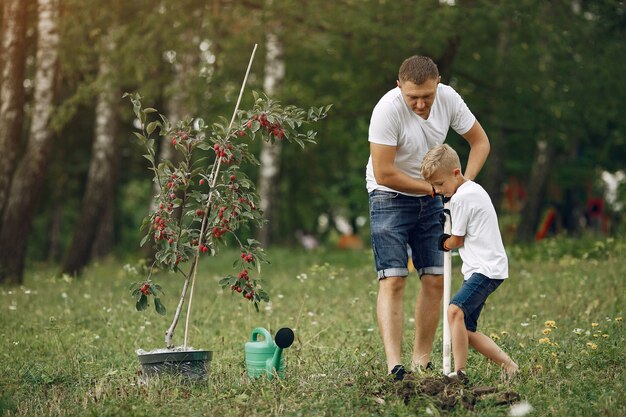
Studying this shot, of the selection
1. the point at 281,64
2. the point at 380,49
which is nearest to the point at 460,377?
the point at 380,49

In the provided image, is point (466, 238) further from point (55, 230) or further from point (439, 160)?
point (55, 230)

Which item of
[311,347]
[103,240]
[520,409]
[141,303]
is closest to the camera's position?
[520,409]

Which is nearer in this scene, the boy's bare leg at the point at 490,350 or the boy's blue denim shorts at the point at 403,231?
the boy's bare leg at the point at 490,350

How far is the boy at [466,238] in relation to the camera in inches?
209

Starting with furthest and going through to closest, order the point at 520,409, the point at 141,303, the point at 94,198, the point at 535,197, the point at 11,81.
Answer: the point at 535,197 → the point at 94,198 → the point at 11,81 → the point at 141,303 → the point at 520,409

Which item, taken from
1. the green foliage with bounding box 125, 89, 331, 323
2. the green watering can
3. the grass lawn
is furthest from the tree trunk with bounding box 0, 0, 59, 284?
the green watering can

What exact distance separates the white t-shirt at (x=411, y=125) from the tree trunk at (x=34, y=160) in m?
8.57

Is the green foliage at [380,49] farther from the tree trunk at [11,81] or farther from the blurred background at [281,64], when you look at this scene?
the tree trunk at [11,81]

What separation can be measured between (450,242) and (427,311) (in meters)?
0.68

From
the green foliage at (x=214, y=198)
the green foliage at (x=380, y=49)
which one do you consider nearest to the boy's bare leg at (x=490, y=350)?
the green foliage at (x=214, y=198)

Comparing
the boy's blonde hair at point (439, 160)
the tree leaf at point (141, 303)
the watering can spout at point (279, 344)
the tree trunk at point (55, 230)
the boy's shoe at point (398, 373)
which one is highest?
the boy's blonde hair at point (439, 160)

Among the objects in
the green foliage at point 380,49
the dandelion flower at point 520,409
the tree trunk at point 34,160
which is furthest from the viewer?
the green foliage at point 380,49

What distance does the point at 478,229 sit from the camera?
534 centimetres

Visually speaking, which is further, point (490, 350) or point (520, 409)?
point (490, 350)
